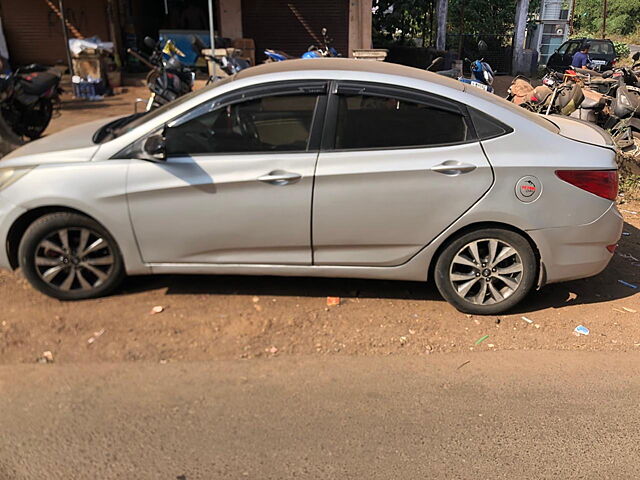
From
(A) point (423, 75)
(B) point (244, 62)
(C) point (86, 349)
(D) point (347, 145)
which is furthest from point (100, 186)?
(B) point (244, 62)

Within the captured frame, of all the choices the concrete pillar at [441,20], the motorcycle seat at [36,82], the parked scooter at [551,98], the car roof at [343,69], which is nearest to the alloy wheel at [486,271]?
the car roof at [343,69]

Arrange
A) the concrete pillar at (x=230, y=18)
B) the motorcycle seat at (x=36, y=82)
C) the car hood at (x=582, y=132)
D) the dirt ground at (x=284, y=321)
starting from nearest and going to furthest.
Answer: the dirt ground at (x=284, y=321)
the car hood at (x=582, y=132)
the motorcycle seat at (x=36, y=82)
the concrete pillar at (x=230, y=18)

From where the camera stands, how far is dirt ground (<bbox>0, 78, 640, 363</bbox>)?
382cm

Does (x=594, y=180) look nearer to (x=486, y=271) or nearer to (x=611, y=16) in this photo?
(x=486, y=271)

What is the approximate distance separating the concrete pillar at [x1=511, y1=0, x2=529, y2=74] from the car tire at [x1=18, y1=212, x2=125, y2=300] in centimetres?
2233

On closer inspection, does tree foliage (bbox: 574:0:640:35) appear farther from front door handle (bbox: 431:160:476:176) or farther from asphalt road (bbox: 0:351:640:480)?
asphalt road (bbox: 0:351:640:480)

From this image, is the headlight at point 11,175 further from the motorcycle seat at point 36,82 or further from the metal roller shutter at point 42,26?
the metal roller shutter at point 42,26

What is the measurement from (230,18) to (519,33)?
1308 cm

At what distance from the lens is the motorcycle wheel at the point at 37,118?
8492 mm

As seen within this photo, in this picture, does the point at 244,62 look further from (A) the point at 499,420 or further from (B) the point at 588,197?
(A) the point at 499,420

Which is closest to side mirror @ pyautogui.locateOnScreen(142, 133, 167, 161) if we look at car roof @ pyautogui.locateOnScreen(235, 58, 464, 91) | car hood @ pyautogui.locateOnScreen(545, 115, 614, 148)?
car roof @ pyautogui.locateOnScreen(235, 58, 464, 91)

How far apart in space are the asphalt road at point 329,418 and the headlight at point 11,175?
1.34m

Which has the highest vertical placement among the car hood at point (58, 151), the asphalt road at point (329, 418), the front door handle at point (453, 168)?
the car hood at point (58, 151)

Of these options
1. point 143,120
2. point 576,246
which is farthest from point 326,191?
point 576,246
